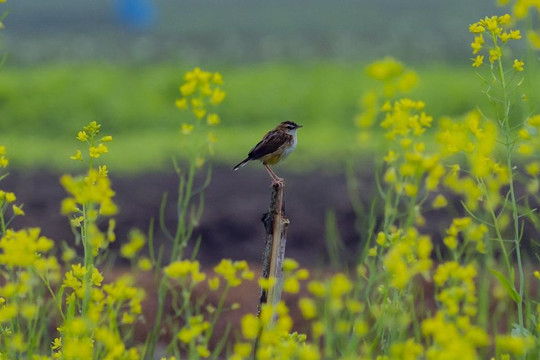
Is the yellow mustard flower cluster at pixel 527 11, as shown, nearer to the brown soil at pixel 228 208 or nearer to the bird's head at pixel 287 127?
the bird's head at pixel 287 127

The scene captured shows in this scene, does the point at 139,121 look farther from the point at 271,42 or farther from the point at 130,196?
the point at 271,42

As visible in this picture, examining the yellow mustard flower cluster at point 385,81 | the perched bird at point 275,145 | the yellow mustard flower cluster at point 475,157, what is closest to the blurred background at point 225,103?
the perched bird at point 275,145

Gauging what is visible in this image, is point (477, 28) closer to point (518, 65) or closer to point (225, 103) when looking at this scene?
point (518, 65)

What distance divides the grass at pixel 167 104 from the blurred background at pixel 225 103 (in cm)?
4

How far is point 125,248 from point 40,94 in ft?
64.2

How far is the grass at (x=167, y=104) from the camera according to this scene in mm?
Result: 18891

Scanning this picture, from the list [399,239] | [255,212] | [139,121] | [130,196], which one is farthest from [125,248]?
[139,121]

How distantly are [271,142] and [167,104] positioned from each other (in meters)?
17.0

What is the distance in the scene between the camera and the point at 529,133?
4.18 metres

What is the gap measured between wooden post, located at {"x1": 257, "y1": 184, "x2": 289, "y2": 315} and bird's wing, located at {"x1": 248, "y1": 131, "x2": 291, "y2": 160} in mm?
1193

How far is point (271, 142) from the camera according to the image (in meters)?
5.43

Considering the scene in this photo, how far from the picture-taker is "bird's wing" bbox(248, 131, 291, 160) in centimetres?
543

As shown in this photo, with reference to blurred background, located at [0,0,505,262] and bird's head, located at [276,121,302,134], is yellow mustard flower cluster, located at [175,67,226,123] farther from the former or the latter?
blurred background, located at [0,0,505,262]

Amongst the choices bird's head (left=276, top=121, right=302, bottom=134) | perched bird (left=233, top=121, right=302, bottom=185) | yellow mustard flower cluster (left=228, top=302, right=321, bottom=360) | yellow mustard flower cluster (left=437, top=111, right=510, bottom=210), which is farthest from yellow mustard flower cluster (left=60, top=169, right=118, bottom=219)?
bird's head (left=276, top=121, right=302, bottom=134)
